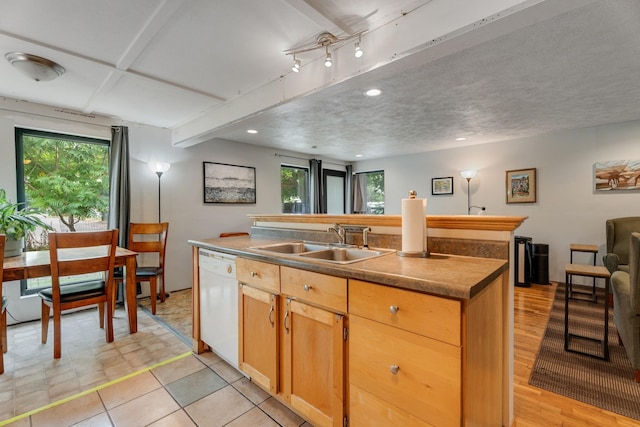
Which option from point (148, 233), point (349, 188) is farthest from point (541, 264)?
point (148, 233)

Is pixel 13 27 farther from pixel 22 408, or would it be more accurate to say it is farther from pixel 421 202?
pixel 421 202

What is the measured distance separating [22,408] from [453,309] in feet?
8.25

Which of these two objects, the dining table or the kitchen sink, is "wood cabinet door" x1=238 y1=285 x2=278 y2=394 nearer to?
the kitchen sink

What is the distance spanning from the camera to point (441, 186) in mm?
5660

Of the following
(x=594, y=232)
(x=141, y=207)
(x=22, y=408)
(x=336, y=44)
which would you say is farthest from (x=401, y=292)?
(x=594, y=232)

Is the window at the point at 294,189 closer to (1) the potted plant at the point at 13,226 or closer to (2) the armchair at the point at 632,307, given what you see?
(1) the potted plant at the point at 13,226

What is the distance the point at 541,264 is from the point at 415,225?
4037 millimetres

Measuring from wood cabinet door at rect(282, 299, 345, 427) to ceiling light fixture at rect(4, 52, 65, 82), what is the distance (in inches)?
106

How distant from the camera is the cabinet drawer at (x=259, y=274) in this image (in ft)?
5.45

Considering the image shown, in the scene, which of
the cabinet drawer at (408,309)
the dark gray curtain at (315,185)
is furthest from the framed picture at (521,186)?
the cabinet drawer at (408,309)

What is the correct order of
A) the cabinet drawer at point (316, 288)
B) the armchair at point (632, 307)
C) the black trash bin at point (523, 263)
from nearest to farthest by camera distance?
1. the cabinet drawer at point (316, 288)
2. the armchair at point (632, 307)
3. the black trash bin at point (523, 263)

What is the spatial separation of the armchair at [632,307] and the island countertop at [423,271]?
1.03 metres

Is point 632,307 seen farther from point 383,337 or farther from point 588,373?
point 383,337

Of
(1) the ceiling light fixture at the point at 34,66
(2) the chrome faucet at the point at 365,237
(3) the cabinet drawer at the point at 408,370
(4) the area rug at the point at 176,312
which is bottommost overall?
(4) the area rug at the point at 176,312
